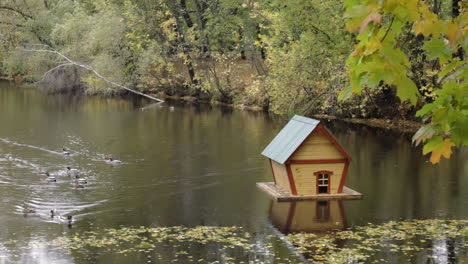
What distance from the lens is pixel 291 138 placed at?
83.0ft

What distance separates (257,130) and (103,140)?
9.93 meters

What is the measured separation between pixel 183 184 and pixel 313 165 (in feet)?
20.1

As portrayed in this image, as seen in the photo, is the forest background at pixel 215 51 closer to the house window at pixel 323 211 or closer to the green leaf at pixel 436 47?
the house window at pixel 323 211

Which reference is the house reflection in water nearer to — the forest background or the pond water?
the pond water

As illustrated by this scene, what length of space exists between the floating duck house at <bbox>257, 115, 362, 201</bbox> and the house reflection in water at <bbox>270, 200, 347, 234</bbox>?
454 mm

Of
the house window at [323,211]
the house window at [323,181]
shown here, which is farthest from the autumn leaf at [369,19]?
the house window at [323,181]

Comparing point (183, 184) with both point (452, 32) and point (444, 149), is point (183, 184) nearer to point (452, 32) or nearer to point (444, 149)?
point (444, 149)

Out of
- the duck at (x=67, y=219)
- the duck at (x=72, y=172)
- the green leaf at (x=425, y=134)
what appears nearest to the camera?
the green leaf at (x=425, y=134)

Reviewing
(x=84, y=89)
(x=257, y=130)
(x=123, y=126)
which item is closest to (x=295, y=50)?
(x=257, y=130)

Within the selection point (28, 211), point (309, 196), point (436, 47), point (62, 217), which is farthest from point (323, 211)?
point (436, 47)

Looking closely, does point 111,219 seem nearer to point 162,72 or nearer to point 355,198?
point 355,198

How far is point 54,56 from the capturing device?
71.5m

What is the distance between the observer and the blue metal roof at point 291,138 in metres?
24.2

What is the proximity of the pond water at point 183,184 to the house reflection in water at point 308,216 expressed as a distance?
0.03 meters
